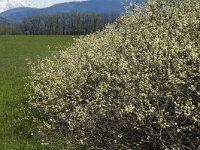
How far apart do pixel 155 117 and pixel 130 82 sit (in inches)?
51.1

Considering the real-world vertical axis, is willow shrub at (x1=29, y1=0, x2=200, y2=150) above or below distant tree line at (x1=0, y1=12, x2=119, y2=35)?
above

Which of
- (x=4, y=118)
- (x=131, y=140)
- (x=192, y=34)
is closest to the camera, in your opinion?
(x=131, y=140)

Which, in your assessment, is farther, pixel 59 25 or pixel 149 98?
pixel 59 25

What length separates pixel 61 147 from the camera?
9.85 meters

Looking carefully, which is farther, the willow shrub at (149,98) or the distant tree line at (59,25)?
the distant tree line at (59,25)

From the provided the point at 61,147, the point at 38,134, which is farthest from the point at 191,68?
the point at 38,134

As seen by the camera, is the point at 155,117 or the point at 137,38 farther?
the point at 137,38

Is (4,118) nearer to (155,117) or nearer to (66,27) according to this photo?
(155,117)

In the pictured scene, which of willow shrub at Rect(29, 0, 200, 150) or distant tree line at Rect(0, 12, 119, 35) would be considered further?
distant tree line at Rect(0, 12, 119, 35)

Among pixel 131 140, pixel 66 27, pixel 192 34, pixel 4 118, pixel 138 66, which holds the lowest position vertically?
pixel 66 27

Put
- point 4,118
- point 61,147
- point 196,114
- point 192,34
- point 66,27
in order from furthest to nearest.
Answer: point 66,27 < point 4,118 < point 61,147 < point 192,34 < point 196,114

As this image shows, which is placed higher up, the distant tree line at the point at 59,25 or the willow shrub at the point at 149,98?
the willow shrub at the point at 149,98

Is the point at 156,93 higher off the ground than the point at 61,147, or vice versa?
the point at 156,93

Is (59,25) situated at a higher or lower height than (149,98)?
lower
